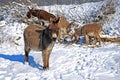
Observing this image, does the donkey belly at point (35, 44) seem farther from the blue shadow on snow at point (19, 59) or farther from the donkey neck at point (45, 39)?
the blue shadow on snow at point (19, 59)

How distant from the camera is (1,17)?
19797 mm

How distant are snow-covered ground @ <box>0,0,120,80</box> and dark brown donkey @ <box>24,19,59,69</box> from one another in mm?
523

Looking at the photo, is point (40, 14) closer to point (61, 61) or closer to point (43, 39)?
point (61, 61)

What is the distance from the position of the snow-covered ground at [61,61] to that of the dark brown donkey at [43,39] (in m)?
0.52

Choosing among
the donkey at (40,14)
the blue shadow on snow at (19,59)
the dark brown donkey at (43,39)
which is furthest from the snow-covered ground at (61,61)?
the donkey at (40,14)

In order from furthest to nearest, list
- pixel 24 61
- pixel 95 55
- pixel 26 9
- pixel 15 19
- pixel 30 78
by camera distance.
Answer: pixel 26 9 → pixel 15 19 → pixel 95 55 → pixel 24 61 → pixel 30 78

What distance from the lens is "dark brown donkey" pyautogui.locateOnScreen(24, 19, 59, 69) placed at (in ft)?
29.4

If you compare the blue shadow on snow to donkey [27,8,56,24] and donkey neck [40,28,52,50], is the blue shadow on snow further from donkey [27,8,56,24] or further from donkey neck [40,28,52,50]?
donkey [27,8,56,24]

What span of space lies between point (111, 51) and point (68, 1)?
1462cm

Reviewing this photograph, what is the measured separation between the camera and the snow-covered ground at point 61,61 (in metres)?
9.20

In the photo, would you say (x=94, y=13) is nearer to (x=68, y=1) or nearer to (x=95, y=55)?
(x=68, y=1)

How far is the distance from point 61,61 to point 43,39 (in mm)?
1537

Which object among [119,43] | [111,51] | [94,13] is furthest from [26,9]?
[111,51]

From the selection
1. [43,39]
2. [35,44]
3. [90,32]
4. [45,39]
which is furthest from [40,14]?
[45,39]
